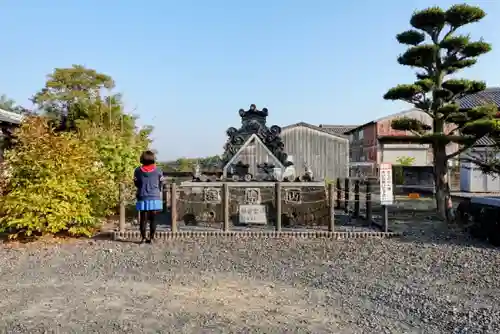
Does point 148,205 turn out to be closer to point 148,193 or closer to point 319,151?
point 148,193

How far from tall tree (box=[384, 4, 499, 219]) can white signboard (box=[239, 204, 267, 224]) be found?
4.20 m

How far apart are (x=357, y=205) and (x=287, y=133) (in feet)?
56.3

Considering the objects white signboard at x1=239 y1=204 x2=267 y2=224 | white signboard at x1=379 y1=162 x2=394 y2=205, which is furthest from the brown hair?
white signboard at x1=379 y1=162 x2=394 y2=205

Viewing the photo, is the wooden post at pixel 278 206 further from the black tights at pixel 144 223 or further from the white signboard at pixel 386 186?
the black tights at pixel 144 223

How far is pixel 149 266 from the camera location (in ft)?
18.6

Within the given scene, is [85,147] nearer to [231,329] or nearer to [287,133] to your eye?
[231,329]

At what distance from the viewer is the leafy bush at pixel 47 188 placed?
279 inches

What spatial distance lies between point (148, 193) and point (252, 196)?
2593 mm

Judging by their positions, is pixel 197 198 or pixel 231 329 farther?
pixel 197 198

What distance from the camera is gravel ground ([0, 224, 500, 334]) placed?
3.56 m

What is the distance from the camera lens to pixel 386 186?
798 cm

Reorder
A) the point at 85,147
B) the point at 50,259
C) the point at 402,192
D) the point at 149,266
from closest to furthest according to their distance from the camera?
the point at 149,266 → the point at 50,259 → the point at 85,147 → the point at 402,192

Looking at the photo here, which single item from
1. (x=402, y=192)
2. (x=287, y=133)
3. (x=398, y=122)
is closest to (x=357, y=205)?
(x=398, y=122)

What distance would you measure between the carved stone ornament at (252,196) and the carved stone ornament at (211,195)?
0.61m
